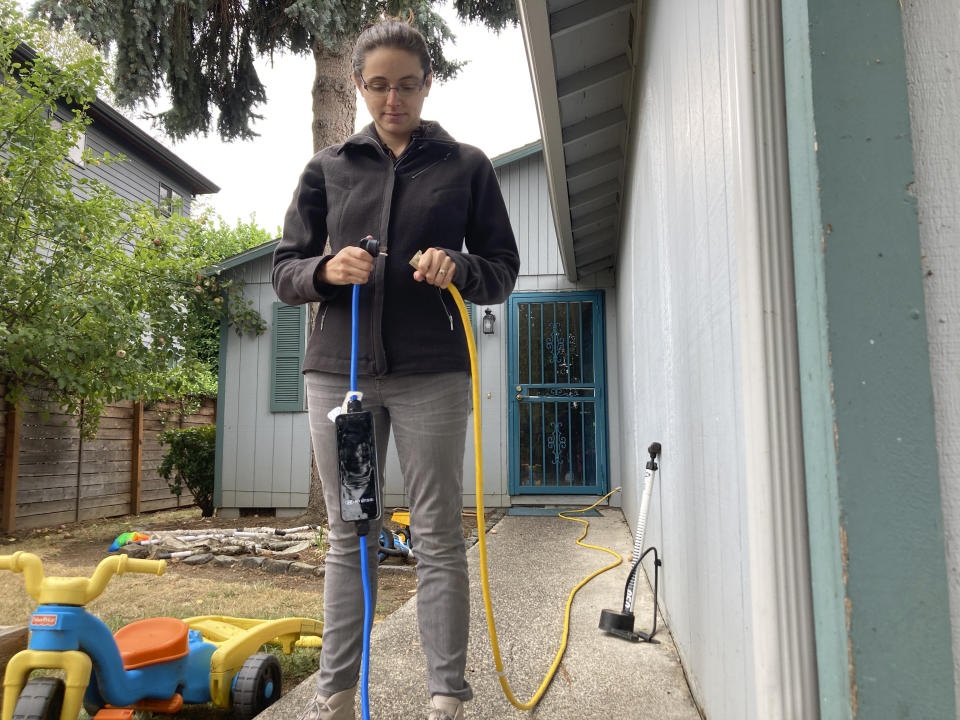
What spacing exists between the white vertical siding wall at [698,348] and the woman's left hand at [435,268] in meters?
0.55

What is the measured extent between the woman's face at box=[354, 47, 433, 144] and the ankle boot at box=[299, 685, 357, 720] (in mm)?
1296

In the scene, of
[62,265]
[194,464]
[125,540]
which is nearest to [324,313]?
[125,540]

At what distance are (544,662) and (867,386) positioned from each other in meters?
1.63

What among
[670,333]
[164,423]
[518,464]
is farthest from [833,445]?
[164,423]

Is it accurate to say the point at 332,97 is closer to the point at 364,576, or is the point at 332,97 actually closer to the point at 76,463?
the point at 76,463

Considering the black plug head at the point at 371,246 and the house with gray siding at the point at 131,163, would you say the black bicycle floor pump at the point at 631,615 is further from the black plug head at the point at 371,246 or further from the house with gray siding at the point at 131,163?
the house with gray siding at the point at 131,163

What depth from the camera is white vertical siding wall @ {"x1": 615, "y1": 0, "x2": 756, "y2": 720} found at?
45.5 inches

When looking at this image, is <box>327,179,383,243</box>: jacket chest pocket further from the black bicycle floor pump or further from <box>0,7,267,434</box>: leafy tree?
<box>0,7,267,434</box>: leafy tree

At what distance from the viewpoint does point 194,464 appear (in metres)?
7.16

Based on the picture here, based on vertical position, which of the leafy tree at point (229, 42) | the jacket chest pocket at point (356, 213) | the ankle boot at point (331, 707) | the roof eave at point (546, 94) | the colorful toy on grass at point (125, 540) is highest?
the leafy tree at point (229, 42)

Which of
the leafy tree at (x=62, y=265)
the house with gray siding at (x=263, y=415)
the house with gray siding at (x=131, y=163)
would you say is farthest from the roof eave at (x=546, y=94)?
the house with gray siding at (x=131, y=163)

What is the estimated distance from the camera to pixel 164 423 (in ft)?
26.3

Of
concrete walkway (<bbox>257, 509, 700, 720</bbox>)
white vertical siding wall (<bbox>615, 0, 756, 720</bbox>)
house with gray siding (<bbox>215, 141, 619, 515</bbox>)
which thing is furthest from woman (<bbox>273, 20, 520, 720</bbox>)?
house with gray siding (<bbox>215, 141, 619, 515</bbox>)

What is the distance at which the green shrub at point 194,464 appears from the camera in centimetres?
716
